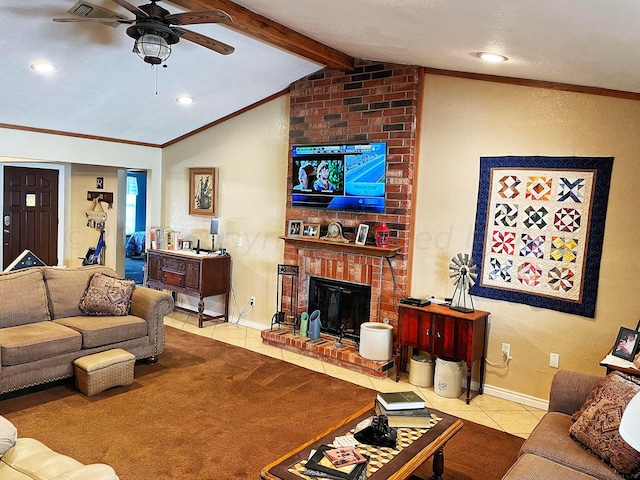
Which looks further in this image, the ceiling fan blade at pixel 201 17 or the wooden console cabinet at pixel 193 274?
the wooden console cabinet at pixel 193 274

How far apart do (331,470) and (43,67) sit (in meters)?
3.89

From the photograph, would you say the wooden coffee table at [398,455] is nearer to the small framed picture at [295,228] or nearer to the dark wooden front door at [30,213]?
the small framed picture at [295,228]

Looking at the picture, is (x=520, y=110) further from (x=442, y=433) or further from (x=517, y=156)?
(x=442, y=433)

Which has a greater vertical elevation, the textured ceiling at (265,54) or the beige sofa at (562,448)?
the textured ceiling at (265,54)

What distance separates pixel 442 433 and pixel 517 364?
1.82 meters

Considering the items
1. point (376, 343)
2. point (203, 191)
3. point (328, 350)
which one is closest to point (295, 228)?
point (328, 350)

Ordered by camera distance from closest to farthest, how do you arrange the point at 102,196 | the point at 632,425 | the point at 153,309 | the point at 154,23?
the point at 632,425 → the point at 154,23 → the point at 153,309 → the point at 102,196

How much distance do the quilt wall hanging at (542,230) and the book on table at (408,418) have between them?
5.85 feet

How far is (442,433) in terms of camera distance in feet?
9.18

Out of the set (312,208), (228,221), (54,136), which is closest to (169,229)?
(228,221)

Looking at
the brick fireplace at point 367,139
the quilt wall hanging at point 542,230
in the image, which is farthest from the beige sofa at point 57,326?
the quilt wall hanging at point 542,230

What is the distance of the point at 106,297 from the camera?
184 inches

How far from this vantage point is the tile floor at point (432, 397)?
13.1 ft

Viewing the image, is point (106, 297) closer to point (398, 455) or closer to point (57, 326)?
point (57, 326)
